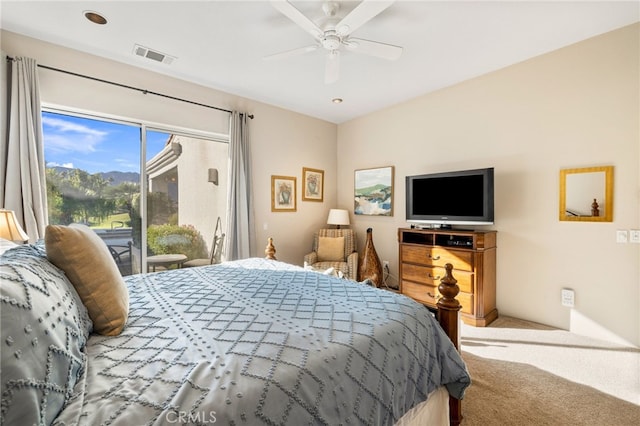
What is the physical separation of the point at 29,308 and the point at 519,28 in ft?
11.5

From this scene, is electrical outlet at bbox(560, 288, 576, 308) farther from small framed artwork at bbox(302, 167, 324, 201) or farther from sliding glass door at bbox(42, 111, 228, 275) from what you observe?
sliding glass door at bbox(42, 111, 228, 275)

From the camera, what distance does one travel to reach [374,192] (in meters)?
4.52

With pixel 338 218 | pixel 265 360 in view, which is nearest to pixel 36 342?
pixel 265 360


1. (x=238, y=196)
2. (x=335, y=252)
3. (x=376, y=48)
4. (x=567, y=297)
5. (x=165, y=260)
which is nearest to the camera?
(x=376, y=48)

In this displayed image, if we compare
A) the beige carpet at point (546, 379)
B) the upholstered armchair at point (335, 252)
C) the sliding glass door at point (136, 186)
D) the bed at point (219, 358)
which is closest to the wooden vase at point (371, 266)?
the upholstered armchair at point (335, 252)

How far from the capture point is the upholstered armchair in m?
4.12

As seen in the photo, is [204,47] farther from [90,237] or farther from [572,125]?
[572,125]

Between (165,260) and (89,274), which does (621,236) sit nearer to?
(89,274)

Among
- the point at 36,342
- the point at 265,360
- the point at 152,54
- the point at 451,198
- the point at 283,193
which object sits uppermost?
the point at 152,54

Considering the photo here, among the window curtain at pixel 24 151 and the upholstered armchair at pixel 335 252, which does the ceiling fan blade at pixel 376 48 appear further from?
the window curtain at pixel 24 151

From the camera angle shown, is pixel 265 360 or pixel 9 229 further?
pixel 9 229

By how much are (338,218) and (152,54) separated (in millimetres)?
3144

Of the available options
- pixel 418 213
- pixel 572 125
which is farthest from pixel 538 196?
pixel 418 213

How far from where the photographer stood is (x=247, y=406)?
753 mm
